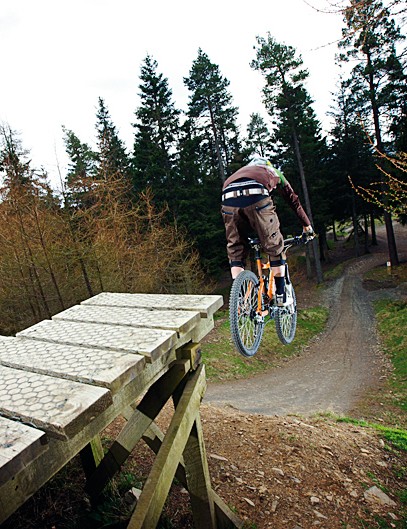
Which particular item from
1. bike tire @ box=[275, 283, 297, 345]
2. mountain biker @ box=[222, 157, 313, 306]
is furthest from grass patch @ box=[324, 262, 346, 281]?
mountain biker @ box=[222, 157, 313, 306]

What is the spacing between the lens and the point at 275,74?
18.7m

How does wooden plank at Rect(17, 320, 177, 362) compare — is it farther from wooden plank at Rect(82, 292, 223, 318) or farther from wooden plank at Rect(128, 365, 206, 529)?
wooden plank at Rect(128, 365, 206, 529)

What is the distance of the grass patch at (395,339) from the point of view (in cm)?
962

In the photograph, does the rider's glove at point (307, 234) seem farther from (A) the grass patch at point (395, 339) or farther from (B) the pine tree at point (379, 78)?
(B) the pine tree at point (379, 78)

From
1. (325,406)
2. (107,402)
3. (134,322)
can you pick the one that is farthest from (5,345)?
(325,406)

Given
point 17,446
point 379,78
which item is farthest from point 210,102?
point 17,446

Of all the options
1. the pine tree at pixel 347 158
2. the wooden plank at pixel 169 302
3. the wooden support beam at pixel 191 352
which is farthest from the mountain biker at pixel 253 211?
the pine tree at pixel 347 158

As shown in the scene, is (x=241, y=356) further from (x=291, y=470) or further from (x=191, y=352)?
(x=191, y=352)

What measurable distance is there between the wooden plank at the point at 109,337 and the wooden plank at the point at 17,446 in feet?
2.36

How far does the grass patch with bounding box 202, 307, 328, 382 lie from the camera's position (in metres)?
11.2

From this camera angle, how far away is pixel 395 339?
42.5ft

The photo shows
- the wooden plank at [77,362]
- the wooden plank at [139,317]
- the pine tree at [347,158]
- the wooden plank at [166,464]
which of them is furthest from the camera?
the pine tree at [347,158]

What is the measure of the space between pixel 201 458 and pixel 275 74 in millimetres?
20447

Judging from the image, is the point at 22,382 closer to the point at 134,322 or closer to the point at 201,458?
the point at 134,322
